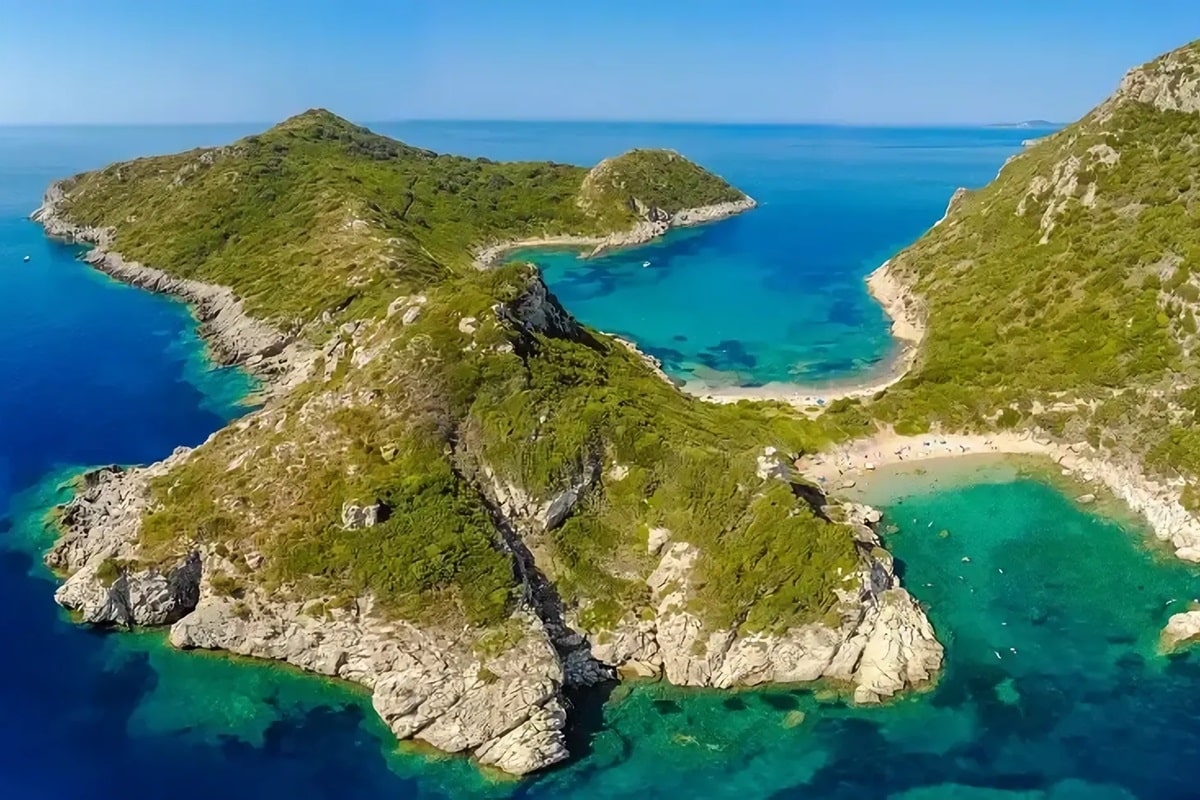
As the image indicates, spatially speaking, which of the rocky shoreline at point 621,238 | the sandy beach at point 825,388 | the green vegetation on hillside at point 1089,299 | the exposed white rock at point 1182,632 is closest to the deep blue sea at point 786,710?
the exposed white rock at point 1182,632

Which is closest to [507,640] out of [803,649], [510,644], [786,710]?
[510,644]

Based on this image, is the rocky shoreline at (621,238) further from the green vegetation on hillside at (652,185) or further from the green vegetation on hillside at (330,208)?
the green vegetation on hillside at (652,185)

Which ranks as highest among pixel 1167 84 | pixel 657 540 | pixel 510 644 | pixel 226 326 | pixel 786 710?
pixel 1167 84

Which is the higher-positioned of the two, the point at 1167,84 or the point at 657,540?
the point at 1167,84

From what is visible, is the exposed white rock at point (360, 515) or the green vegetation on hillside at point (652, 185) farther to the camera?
the green vegetation on hillside at point (652, 185)

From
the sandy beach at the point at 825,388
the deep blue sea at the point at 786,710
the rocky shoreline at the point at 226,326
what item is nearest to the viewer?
the deep blue sea at the point at 786,710

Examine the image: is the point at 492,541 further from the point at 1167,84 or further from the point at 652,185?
the point at 652,185

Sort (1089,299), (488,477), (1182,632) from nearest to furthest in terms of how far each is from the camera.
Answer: (1182,632) < (488,477) < (1089,299)

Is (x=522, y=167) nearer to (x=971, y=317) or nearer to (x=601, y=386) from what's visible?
(x=971, y=317)
